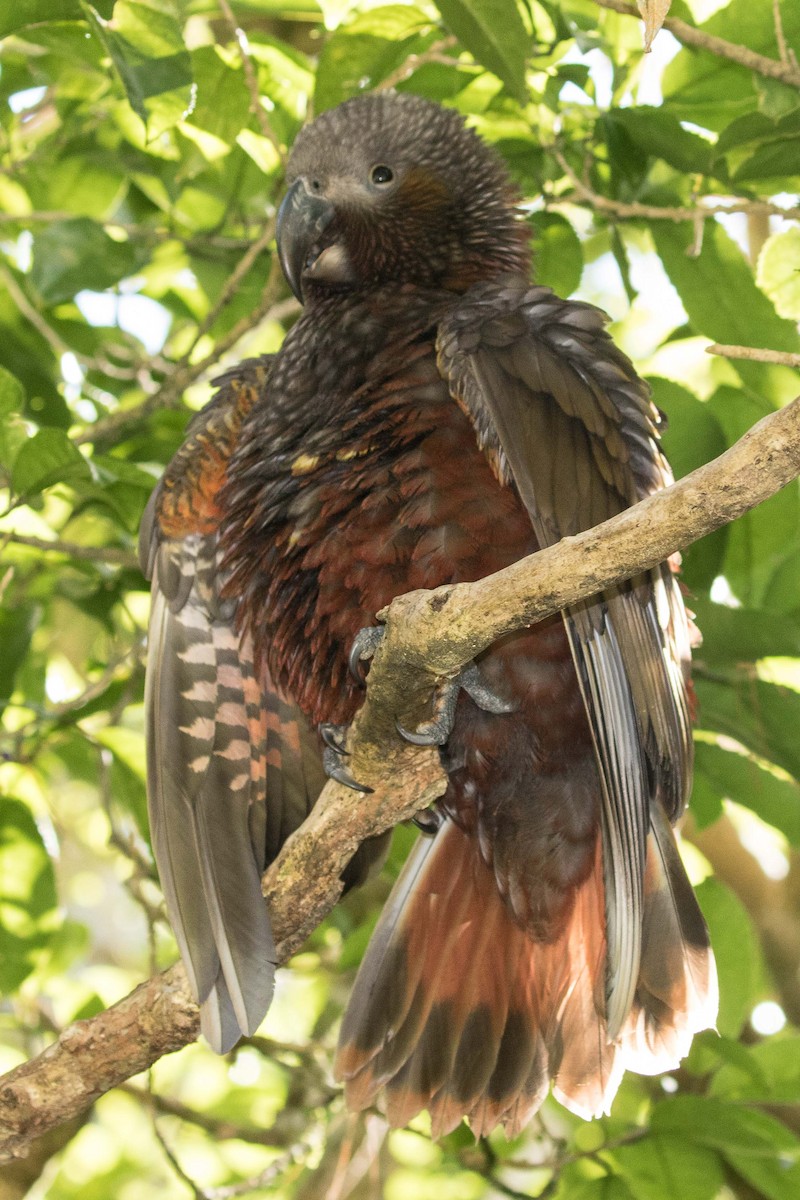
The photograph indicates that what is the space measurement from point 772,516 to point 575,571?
1445 mm

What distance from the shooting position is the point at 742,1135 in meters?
2.43

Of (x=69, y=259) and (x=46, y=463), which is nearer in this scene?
(x=46, y=463)

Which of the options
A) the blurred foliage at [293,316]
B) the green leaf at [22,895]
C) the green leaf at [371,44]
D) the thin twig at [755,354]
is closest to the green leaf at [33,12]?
the blurred foliage at [293,316]

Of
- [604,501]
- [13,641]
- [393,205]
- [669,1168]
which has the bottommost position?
[669,1168]

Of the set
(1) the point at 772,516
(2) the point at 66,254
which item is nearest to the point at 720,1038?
(1) the point at 772,516

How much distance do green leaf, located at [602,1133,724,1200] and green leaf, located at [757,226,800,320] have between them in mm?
1684

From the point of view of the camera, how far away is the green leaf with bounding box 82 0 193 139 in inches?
85.6

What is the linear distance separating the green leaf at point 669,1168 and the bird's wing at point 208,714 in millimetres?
968

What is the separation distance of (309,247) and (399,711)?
112cm

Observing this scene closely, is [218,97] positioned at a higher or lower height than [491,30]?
higher

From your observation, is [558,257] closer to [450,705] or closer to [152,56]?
[152,56]

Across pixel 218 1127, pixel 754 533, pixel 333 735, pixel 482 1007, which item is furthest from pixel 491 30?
pixel 218 1127

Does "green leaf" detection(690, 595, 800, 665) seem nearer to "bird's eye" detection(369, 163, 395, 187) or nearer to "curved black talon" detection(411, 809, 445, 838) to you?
"curved black talon" detection(411, 809, 445, 838)

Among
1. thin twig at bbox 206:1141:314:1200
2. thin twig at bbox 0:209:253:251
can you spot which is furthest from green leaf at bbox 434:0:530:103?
thin twig at bbox 206:1141:314:1200
